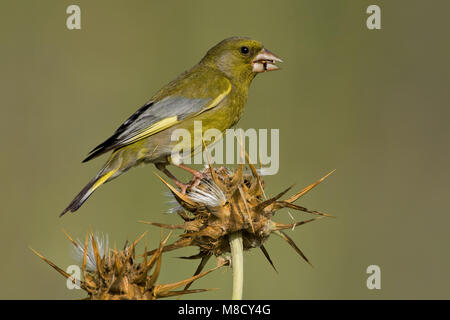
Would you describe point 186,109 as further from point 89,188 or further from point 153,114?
point 89,188

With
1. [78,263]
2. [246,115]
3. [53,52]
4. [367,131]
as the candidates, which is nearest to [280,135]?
[246,115]

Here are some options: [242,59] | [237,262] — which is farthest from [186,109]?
[237,262]

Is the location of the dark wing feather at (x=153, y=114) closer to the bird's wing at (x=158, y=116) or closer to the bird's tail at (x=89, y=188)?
the bird's wing at (x=158, y=116)

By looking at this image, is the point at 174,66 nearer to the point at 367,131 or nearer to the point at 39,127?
the point at 39,127

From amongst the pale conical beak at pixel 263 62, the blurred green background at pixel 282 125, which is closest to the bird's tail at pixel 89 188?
the pale conical beak at pixel 263 62

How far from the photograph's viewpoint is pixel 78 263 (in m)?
3.09

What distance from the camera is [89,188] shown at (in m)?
4.57

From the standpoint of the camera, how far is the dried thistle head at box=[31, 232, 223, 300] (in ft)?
9.57

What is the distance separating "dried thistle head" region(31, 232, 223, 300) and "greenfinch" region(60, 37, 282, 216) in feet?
4.72

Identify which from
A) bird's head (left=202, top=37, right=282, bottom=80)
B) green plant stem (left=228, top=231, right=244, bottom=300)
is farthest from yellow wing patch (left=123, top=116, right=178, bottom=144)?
green plant stem (left=228, top=231, right=244, bottom=300)

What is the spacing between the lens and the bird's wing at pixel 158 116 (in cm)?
477

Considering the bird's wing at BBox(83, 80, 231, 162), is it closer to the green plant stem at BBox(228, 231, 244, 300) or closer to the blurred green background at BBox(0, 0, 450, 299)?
the green plant stem at BBox(228, 231, 244, 300)

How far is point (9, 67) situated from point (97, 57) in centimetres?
109

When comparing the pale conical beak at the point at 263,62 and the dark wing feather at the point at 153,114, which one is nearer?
the dark wing feather at the point at 153,114
